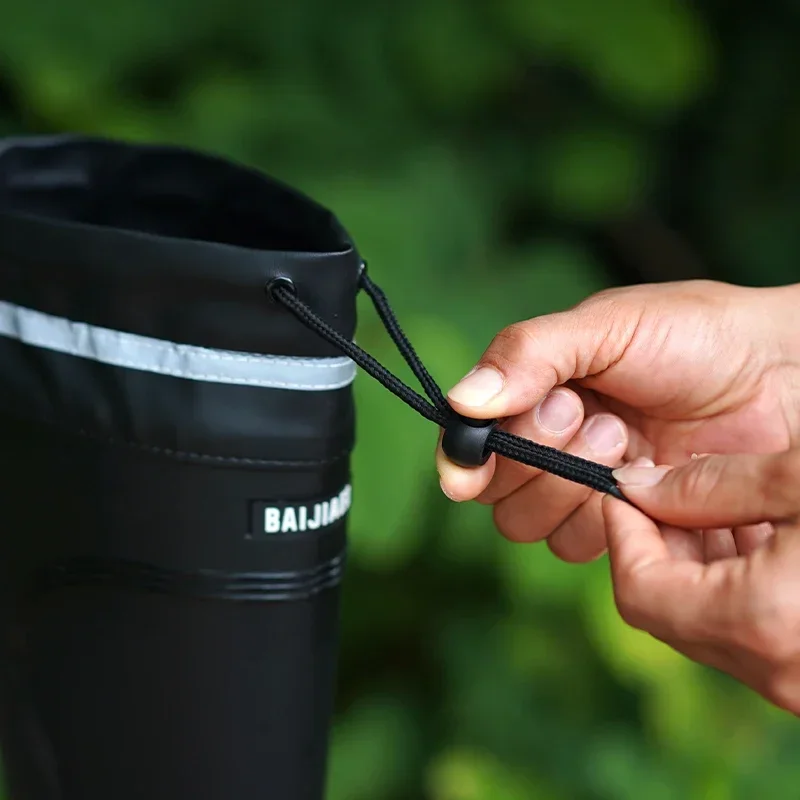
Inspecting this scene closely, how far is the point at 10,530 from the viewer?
1.70 feet

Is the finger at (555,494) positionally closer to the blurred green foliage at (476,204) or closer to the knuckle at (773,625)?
the knuckle at (773,625)

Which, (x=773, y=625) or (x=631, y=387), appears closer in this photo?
(x=773, y=625)

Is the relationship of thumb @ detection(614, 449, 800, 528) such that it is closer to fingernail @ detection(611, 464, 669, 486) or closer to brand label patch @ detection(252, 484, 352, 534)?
fingernail @ detection(611, 464, 669, 486)

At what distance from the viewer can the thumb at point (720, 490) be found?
0.43 metres

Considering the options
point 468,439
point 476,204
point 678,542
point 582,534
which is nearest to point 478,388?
point 468,439

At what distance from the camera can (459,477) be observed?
0.47m

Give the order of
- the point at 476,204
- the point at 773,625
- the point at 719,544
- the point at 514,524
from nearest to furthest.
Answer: the point at 773,625 < the point at 719,544 < the point at 514,524 < the point at 476,204

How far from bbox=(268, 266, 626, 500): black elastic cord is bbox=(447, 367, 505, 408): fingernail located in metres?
0.01

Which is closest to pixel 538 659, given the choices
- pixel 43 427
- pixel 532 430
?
pixel 532 430

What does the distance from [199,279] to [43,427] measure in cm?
11

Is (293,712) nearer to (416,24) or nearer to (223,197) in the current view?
(223,197)

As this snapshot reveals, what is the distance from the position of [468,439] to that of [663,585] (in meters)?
0.11

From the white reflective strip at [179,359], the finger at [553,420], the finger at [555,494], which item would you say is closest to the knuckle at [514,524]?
the finger at [555,494]

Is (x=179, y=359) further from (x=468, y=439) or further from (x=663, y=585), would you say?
(x=663, y=585)
